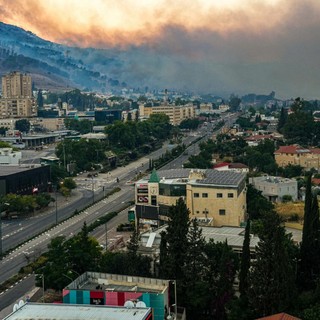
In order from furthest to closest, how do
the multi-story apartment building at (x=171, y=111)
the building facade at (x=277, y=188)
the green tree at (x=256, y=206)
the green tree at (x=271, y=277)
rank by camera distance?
the multi-story apartment building at (x=171, y=111) < the building facade at (x=277, y=188) < the green tree at (x=256, y=206) < the green tree at (x=271, y=277)

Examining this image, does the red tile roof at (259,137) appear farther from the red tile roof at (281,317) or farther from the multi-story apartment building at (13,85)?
the multi-story apartment building at (13,85)

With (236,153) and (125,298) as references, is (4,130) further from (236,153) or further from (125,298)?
(125,298)

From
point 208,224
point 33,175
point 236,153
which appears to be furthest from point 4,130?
point 208,224

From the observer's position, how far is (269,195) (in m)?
44.5

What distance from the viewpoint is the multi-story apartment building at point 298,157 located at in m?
60.0

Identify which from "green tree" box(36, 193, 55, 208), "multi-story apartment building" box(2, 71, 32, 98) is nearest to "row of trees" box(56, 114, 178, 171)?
"green tree" box(36, 193, 55, 208)

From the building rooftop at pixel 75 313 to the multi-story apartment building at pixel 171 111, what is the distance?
95.8m

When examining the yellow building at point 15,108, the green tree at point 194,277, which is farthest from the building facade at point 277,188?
the yellow building at point 15,108

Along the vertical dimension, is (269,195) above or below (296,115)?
below

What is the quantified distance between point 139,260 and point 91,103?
14579 cm

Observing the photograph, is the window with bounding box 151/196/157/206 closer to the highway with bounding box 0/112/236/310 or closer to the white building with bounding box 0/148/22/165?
the highway with bounding box 0/112/236/310

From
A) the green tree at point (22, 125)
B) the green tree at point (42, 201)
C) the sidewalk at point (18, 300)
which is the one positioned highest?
the green tree at point (22, 125)

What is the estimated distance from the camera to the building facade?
1745 inches

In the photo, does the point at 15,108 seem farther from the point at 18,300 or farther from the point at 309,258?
the point at 309,258
